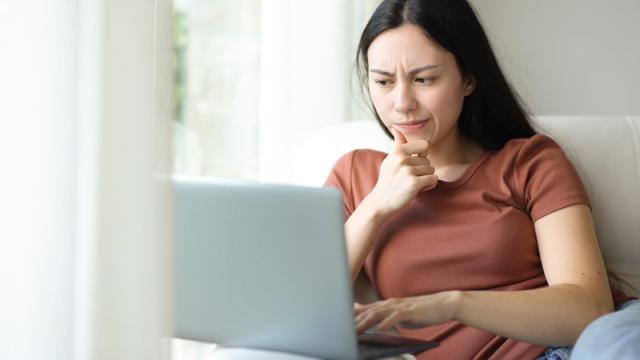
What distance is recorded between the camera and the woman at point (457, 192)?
1554 mm

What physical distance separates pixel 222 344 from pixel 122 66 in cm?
41

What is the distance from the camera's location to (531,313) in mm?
1412

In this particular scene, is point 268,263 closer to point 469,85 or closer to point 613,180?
point 469,85

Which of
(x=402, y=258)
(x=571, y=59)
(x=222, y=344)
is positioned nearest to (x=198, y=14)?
(x=571, y=59)

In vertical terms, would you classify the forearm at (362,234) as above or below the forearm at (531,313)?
above

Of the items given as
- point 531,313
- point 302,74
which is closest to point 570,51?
point 302,74

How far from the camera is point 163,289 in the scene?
1.15 meters

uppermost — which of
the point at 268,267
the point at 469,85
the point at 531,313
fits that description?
the point at 469,85

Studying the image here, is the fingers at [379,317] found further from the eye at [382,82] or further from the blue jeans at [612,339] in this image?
the eye at [382,82]

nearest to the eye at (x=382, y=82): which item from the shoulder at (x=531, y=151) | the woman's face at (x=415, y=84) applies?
the woman's face at (x=415, y=84)

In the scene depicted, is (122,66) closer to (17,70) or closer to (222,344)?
(17,70)

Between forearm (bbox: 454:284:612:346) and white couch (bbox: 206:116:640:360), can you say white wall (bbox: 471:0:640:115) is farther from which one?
forearm (bbox: 454:284:612:346)

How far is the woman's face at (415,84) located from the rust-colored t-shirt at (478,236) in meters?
0.11

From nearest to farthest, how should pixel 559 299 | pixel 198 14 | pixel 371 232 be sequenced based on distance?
pixel 559 299, pixel 371 232, pixel 198 14
